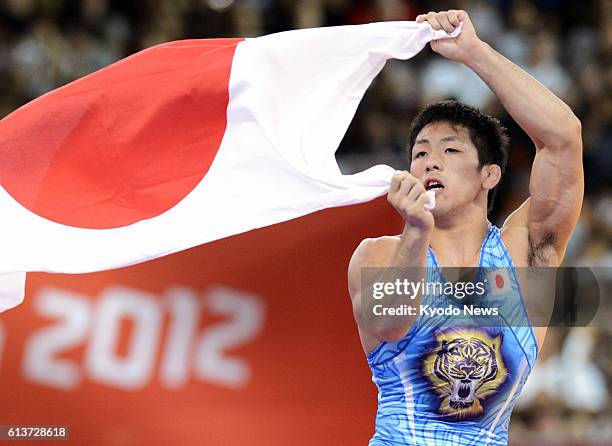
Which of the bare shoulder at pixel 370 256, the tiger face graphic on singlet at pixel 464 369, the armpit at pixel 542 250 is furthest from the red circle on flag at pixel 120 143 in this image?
the armpit at pixel 542 250

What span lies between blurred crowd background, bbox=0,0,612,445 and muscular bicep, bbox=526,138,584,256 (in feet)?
10.8

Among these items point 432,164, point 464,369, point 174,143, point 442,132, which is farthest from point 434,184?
point 174,143

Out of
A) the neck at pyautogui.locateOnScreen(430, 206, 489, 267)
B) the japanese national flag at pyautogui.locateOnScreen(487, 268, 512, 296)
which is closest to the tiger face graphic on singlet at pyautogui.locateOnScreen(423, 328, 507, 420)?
the japanese national flag at pyautogui.locateOnScreen(487, 268, 512, 296)

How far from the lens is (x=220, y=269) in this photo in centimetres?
654

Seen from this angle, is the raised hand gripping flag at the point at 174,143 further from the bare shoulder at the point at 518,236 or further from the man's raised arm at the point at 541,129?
the bare shoulder at the point at 518,236

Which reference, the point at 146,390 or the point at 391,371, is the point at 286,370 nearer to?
the point at 146,390

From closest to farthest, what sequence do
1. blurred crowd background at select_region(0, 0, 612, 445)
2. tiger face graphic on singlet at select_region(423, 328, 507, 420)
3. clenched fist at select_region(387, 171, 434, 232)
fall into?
clenched fist at select_region(387, 171, 434, 232), tiger face graphic on singlet at select_region(423, 328, 507, 420), blurred crowd background at select_region(0, 0, 612, 445)

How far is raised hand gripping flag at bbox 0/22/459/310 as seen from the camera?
4543 millimetres

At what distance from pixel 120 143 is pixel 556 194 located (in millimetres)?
1820

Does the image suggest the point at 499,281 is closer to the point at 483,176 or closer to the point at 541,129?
the point at 483,176

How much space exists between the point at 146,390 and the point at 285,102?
244 centimetres

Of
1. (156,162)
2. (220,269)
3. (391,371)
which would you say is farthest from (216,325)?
(391,371)

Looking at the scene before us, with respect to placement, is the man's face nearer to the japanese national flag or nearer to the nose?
the nose

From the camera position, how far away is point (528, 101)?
4375 millimetres
